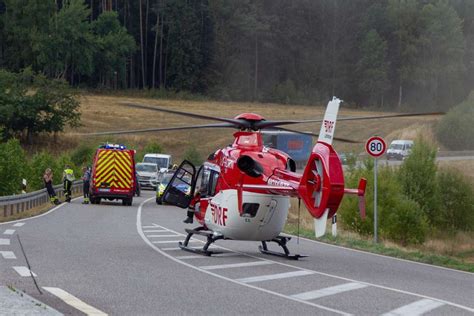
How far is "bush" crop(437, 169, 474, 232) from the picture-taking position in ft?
172

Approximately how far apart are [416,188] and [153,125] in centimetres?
3663

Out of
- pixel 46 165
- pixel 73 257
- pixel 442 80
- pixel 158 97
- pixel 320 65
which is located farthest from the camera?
pixel 158 97

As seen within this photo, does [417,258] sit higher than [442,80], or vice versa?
[442,80]

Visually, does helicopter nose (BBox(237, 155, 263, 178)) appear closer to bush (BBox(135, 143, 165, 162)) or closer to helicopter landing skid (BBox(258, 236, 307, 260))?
helicopter landing skid (BBox(258, 236, 307, 260))

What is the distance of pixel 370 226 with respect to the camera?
38094 millimetres

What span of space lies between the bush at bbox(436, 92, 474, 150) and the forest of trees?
3841 mm

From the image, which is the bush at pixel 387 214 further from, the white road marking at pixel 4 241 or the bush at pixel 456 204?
the white road marking at pixel 4 241

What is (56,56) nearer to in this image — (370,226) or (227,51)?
(227,51)

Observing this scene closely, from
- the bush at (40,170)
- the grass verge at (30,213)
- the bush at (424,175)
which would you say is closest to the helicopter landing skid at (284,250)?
the grass verge at (30,213)

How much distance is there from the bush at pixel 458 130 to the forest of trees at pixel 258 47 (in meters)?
3.84

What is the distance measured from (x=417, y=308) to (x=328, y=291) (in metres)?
1.89

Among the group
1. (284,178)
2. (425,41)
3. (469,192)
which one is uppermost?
(425,41)

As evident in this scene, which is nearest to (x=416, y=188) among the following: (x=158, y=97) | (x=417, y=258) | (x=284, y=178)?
(x=417, y=258)

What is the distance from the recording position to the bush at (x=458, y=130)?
66.8 metres
